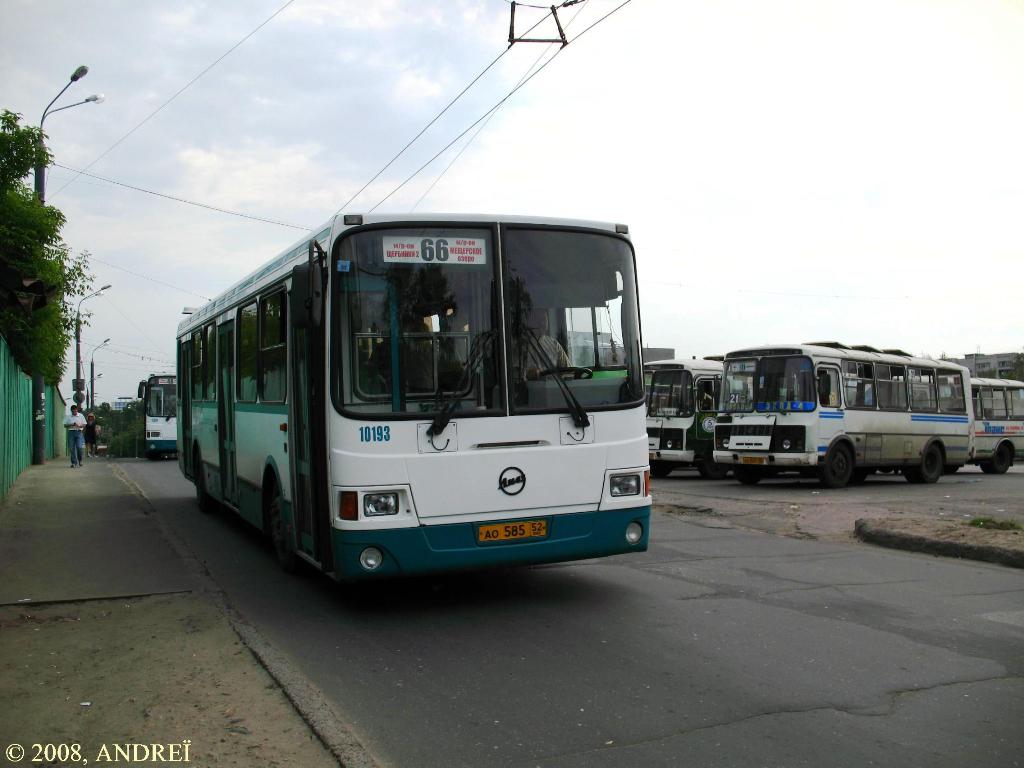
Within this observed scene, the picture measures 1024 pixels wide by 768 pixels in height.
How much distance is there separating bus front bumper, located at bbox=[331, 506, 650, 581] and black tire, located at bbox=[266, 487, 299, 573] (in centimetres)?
207

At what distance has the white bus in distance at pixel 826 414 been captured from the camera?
19094 mm

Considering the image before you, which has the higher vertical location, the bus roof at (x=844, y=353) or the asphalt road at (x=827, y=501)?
the bus roof at (x=844, y=353)

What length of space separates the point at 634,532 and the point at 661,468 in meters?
17.2

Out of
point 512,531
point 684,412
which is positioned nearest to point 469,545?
point 512,531

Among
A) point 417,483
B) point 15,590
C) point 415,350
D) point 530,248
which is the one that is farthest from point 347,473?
point 15,590

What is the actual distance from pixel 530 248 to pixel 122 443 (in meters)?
72.3

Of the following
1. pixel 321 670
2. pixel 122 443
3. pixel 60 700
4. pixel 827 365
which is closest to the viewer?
pixel 60 700

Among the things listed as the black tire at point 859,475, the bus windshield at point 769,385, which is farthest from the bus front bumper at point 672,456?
the black tire at point 859,475

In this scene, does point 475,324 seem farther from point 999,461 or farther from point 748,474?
point 999,461

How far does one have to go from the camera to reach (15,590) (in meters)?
8.31

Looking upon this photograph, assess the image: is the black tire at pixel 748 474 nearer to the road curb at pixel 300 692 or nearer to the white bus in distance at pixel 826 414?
the white bus in distance at pixel 826 414

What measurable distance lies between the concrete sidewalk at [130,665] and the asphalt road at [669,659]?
374mm

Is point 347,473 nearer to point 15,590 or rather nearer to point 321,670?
point 321,670

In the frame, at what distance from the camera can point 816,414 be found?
18938 mm
